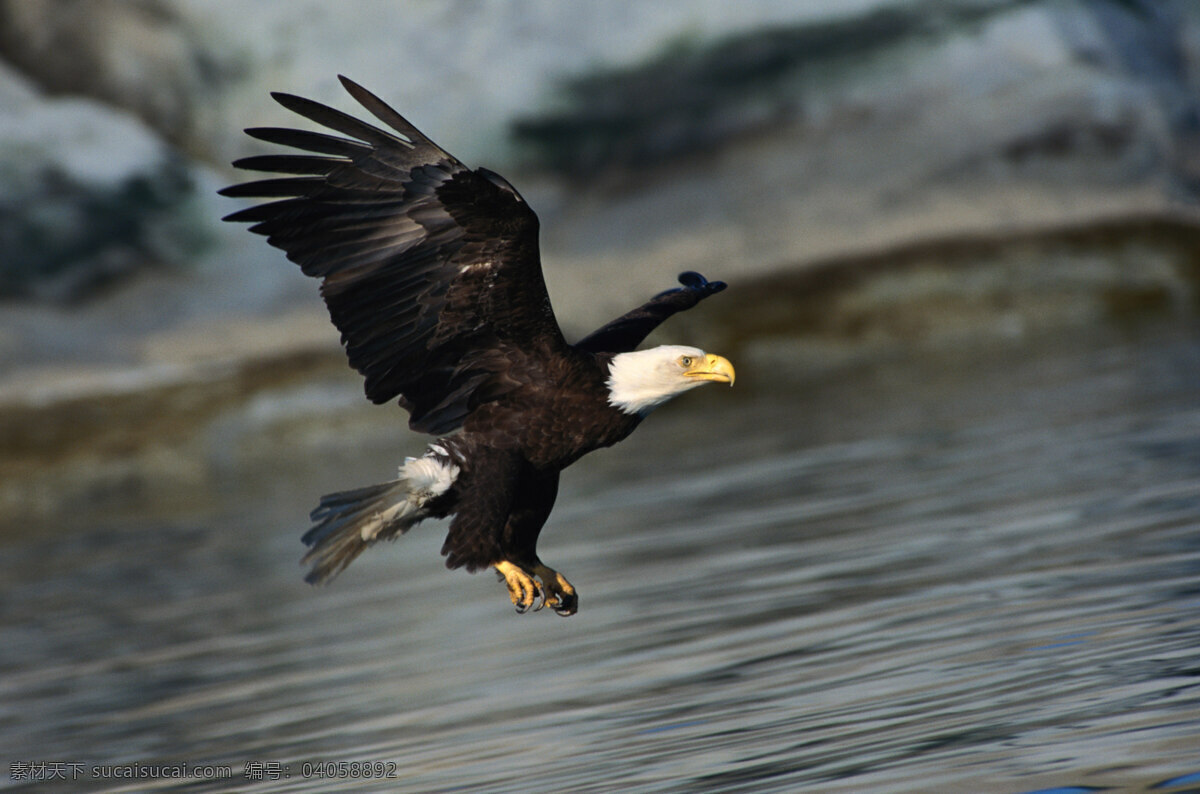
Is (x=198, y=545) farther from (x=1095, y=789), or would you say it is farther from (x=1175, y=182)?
(x=1175, y=182)

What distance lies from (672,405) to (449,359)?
10.1m

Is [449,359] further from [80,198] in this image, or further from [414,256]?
[80,198]

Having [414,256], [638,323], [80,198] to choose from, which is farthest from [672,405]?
[414,256]

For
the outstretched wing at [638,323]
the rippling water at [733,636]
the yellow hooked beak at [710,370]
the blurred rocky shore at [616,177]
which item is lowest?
the rippling water at [733,636]

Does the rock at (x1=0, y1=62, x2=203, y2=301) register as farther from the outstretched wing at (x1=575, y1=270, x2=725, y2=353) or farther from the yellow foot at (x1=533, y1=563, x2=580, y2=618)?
the yellow foot at (x1=533, y1=563, x2=580, y2=618)

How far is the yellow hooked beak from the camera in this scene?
5.26m

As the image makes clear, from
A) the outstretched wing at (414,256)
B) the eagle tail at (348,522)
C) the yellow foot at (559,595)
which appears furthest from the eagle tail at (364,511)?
the yellow foot at (559,595)

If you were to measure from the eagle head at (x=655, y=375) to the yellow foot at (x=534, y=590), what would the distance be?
22.9 inches

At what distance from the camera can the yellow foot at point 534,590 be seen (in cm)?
519

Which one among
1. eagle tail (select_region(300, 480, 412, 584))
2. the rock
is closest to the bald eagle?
eagle tail (select_region(300, 480, 412, 584))

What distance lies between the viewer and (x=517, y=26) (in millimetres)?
17953

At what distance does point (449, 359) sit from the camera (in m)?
5.25

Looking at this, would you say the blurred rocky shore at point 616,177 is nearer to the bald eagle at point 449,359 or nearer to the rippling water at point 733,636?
the rippling water at point 733,636

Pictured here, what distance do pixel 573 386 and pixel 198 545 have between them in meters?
5.74
